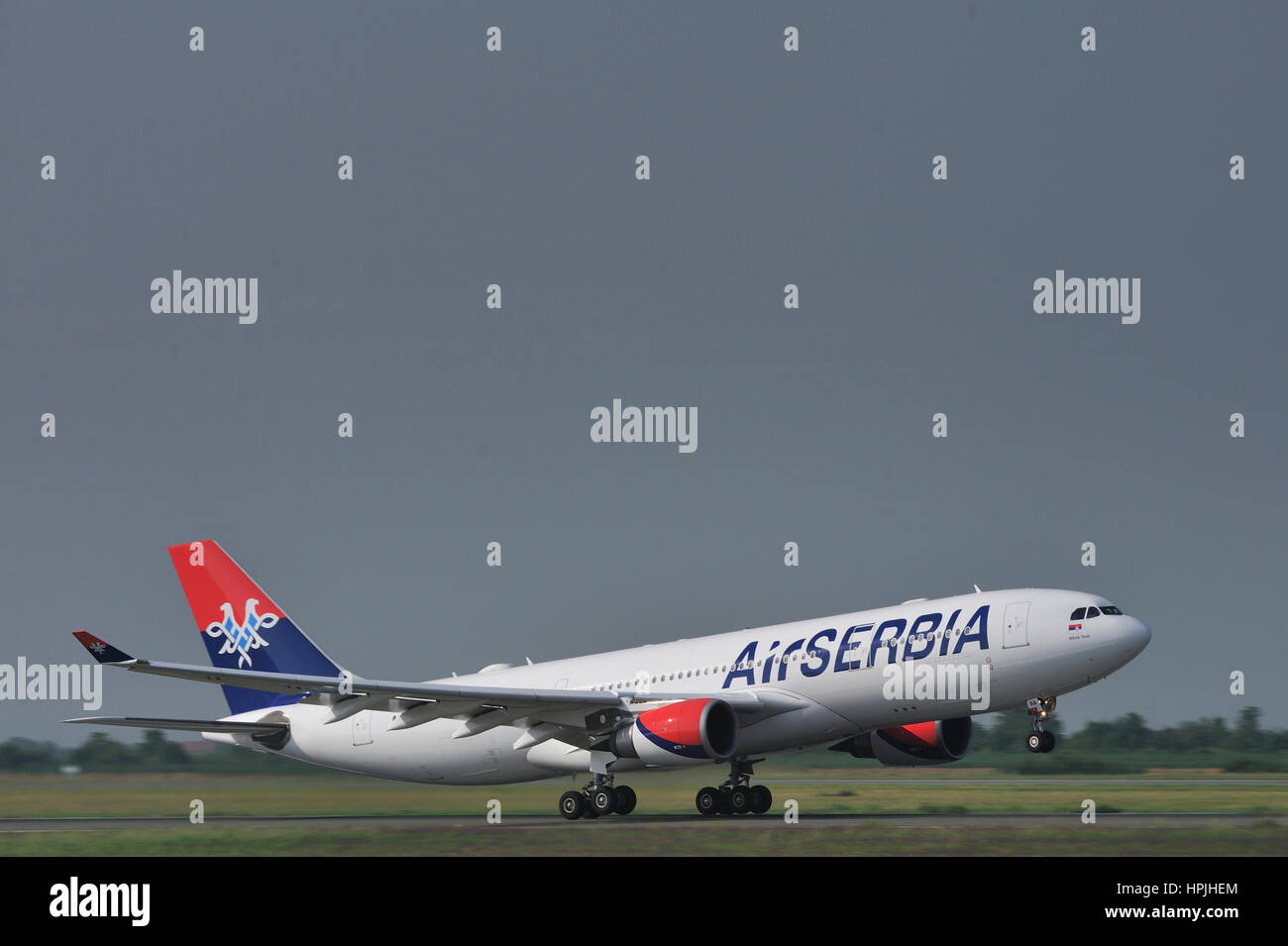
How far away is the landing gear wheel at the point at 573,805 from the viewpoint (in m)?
31.3

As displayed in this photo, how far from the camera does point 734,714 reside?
99.9 feet

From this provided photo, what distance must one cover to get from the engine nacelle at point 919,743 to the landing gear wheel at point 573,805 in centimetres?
657

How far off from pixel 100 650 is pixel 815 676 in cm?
1433

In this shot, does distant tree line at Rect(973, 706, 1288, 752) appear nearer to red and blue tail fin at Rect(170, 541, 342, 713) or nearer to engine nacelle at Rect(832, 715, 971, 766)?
engine nacelle at Rect(832, 715, 971, 766)

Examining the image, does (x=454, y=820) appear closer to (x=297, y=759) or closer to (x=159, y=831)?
(x=159, y=831)

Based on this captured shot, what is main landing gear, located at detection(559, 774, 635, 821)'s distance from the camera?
31266 millimetres

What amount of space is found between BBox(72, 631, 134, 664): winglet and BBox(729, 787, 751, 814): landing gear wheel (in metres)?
14.0

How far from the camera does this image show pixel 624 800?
103 feet

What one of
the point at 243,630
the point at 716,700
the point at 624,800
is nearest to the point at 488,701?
the point at 624,800

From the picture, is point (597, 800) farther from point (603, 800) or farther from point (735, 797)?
point (735, 797)

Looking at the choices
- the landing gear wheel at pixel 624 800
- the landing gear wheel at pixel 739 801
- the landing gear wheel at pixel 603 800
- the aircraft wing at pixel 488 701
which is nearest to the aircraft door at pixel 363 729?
the aircraft wing at pixel 488 701

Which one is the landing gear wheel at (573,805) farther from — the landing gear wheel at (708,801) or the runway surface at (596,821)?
the landing gear wheel at (708,801)

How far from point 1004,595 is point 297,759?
17.3 meters

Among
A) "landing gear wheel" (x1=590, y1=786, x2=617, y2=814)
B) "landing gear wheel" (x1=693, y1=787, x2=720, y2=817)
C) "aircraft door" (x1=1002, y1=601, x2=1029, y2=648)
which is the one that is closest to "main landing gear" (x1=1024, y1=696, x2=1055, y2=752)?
"aircraft door" (x1=1002, y1=601, x2=1029, y2=648)
